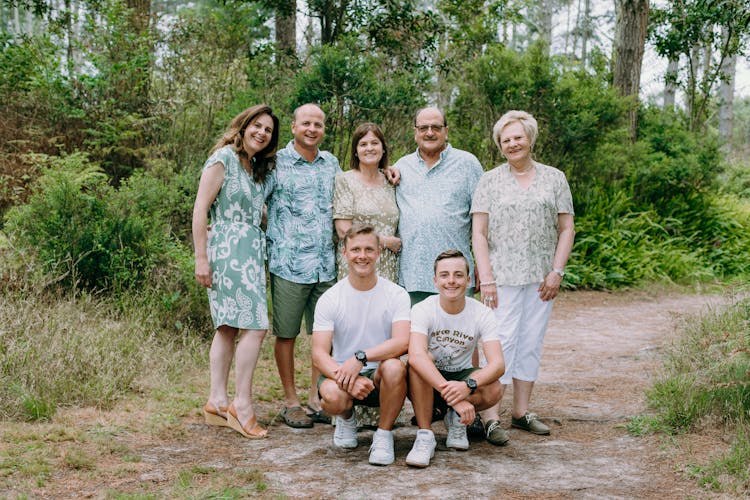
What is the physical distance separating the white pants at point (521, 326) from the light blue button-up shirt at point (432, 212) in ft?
1.02

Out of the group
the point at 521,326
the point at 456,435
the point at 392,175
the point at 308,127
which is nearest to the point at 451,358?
the point at 456,435

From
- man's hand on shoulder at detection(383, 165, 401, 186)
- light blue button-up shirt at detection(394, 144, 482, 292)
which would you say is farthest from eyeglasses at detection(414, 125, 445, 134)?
man's hand on shoulder at detection(383, 165, 401, 186)

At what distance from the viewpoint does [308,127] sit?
4602 mm

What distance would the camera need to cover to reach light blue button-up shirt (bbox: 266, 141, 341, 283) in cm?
466

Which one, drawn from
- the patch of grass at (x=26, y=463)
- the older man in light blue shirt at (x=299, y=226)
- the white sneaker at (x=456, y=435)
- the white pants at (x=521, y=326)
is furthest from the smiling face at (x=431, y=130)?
the patch of grass at (x=26, y=463)

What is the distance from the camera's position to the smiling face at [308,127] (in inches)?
181

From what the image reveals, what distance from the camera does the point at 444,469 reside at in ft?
12.6

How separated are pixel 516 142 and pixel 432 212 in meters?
0.67

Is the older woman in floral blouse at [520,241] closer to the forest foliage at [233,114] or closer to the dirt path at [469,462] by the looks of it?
the dirt path at [469,462]

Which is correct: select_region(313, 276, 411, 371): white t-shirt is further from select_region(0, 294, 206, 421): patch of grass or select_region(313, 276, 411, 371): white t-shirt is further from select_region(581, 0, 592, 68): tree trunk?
select_region(581, 0, 592, 68): tree trunk

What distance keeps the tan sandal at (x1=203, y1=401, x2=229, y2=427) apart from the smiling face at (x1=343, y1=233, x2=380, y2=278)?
1.36 metres

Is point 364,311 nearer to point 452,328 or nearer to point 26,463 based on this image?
point 452,328

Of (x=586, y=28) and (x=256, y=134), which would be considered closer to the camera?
(x=256, y=134)

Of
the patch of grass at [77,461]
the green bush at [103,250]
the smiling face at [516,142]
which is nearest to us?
the patch of grass at [77,461]
